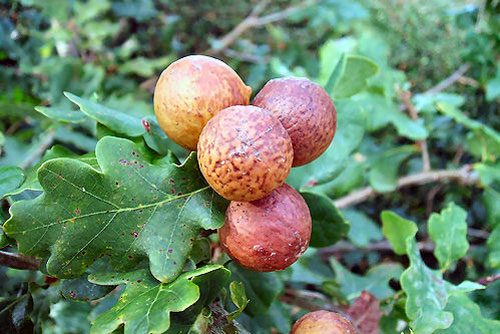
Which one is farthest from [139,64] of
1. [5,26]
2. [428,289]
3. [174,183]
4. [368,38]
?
[428,289]

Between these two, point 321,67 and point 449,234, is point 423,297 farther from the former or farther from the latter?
point 321,67

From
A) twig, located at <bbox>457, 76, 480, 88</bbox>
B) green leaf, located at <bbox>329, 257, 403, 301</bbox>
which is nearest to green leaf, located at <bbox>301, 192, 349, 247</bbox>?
green leaf, located at <bbox>329, 257, 403, 301</bbox>

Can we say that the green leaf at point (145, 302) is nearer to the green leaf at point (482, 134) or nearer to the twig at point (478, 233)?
the green leaf at point (482, 134)

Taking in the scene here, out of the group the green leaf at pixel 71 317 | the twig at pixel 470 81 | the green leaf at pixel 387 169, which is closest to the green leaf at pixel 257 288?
the green leaf at pixel 71 317

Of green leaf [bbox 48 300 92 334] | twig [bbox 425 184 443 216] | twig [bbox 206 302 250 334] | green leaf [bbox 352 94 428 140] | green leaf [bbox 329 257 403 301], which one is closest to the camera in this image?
twig [bbox 206 302 250 334]

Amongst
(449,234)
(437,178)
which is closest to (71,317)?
(449,234)

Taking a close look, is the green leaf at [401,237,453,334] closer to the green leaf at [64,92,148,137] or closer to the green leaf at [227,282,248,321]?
the green leaf at [227,282,248,321]
